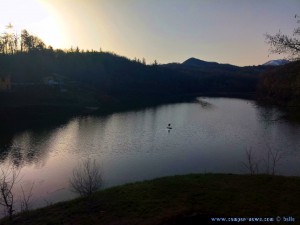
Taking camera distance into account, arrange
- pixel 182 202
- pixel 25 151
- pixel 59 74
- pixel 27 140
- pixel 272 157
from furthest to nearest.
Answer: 1. pixel 59 74
2. pixel 27 140
3. pixel 25 151
4. pixel 272 157
5. pixel 182 202

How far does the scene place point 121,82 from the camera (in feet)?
613

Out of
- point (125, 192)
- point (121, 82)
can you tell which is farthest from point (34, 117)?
point (121, 82)

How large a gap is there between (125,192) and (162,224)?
6596 millimetres

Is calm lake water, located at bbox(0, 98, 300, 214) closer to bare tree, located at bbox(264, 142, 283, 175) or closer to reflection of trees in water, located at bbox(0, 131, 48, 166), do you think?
reflection of trees in water, located at bbox(0, 131, 48, 166)

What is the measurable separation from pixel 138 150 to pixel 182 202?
107 feet

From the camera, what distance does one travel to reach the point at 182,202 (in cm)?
1900

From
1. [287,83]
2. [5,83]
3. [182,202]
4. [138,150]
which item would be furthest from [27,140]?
[287,83]

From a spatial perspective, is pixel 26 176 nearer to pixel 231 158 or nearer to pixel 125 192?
pixel 125 192

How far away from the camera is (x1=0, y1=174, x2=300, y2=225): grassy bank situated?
16.7 meters

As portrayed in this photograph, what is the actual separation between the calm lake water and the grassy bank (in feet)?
36.8

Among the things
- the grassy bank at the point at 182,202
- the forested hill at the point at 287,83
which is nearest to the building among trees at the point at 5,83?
the grassy bank at the point at 182,202

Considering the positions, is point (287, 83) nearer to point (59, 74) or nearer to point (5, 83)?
point (5, 83)

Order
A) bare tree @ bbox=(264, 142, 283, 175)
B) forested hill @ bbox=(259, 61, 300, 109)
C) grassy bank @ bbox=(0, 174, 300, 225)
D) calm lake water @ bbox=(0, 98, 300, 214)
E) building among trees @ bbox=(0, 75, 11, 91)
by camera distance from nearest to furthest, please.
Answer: forested hill @ bbox=(259, 61, 300, 109) → grassy bank @ bbox=(0, 174, 300, 225) → calm lake water @ bbox=(0, 98, 300, 214) → bare tree @ bbox=(264, 142, 283, 175) → building among trees @ bbox=(0, 75, 11, 91)

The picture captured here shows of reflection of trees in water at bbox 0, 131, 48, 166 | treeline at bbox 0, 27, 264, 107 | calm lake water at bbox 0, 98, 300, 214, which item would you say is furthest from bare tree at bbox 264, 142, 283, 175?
treeline at bbox 0, 27, 264, 107
